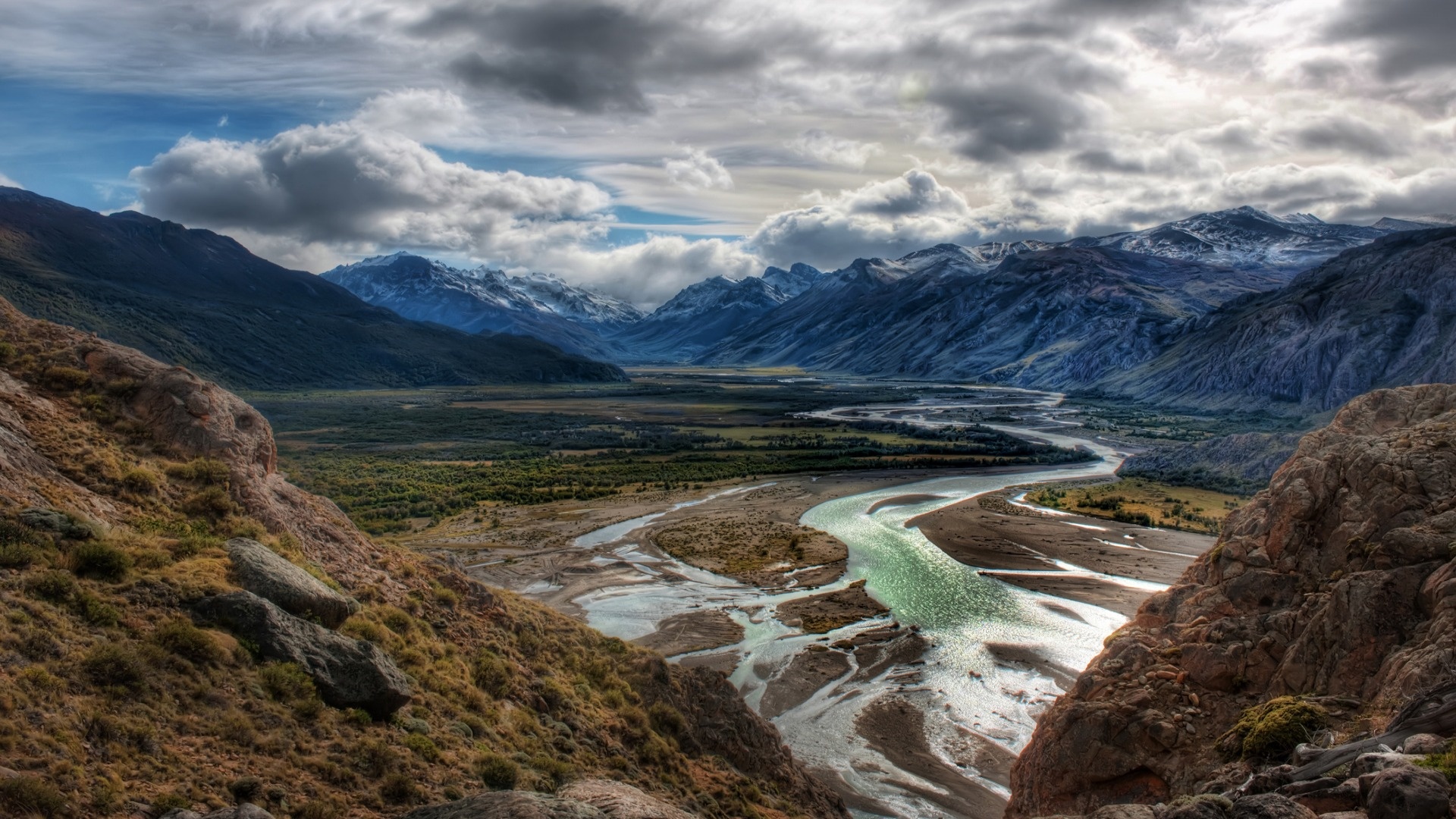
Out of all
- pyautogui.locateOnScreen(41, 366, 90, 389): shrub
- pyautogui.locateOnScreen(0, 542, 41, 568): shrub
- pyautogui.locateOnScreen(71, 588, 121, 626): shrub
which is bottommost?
pyautogui.locateOnScreen(71, 588, 121, 626): shrub

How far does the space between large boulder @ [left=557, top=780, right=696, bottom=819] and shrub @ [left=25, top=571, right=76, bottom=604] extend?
849 centimetres

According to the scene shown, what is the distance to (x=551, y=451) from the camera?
118 metres

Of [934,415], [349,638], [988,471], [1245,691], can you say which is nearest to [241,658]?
[349,638]

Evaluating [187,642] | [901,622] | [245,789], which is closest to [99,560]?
[187,642]

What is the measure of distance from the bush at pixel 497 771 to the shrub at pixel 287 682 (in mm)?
3254

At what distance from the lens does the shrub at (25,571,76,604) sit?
1248 centimetres

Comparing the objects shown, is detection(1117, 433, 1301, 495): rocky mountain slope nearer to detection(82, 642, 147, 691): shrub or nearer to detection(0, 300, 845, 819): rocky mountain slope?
detection(0, 300, 845, 819): rocky mountain slope

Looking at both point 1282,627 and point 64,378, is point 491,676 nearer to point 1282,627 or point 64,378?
point 64,378

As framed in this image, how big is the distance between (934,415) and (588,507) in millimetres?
110029

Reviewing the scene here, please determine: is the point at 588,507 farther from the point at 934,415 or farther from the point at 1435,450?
the point at 934,415

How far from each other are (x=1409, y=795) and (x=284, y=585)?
18.3 m

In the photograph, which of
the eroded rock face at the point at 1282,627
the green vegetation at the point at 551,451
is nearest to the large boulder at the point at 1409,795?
the eroded rock face at the point at 1282,627

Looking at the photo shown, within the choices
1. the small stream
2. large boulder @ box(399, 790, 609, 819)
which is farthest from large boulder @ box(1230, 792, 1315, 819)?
the small stream

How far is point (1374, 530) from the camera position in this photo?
19.7 metres
